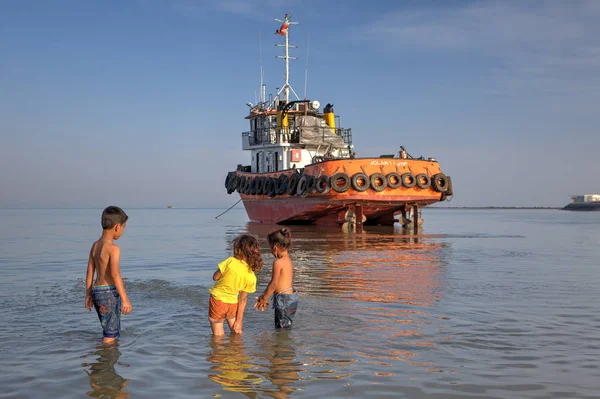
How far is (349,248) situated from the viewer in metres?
16.4

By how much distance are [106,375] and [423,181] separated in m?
21.7

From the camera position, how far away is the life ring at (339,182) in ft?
77.2

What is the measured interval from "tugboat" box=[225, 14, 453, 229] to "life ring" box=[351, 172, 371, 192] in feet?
0.13

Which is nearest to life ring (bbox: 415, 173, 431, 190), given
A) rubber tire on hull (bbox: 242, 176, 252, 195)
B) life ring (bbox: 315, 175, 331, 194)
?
life ring (bbox: 315, 175, 331, 194)

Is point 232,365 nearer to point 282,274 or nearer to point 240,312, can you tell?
point 240,312

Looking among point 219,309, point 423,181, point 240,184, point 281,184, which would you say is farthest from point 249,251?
point 240,184

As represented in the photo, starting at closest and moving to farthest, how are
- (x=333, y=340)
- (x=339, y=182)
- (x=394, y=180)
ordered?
(x=333, y=340) → (x=339, y=182) → (x=394, y=180)

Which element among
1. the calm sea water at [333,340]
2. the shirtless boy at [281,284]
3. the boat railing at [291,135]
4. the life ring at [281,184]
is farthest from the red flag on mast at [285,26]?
the shirtless boy at [281,284]

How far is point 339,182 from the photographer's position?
934 inches

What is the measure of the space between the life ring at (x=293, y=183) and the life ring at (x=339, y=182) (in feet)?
8.63

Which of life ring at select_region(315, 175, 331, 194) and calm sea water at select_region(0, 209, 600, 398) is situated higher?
life ring at select_region(315, 175, 331, 194)

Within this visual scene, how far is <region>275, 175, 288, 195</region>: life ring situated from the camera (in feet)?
88.3

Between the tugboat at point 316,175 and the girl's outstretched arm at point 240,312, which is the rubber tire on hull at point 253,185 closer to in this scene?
the tugboat at point 316,175

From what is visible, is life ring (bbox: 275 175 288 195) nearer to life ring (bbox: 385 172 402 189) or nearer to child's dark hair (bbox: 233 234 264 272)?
life ring (bbox: 385 172 402 189)
